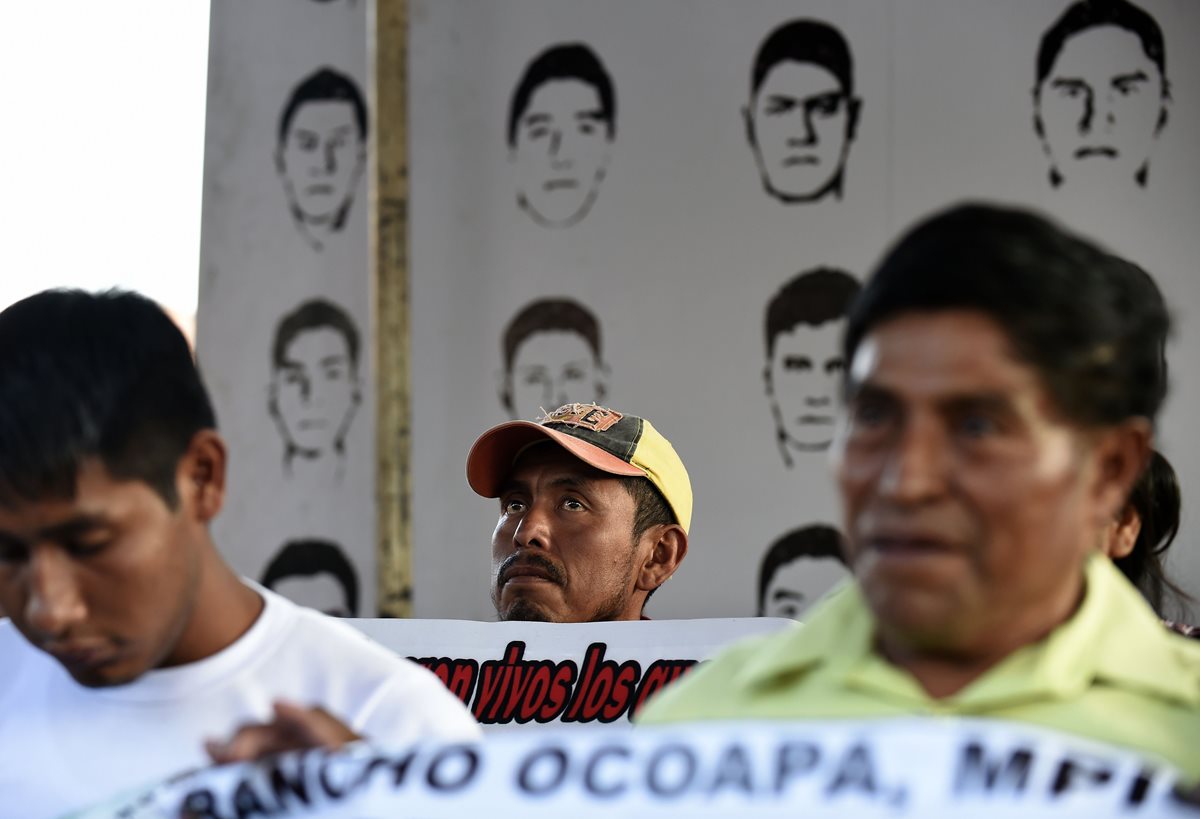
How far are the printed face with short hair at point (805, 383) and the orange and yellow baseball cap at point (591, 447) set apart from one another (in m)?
2.05

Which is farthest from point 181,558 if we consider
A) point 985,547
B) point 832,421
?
point 832,421

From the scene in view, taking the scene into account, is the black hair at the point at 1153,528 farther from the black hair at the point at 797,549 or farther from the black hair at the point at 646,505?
the black hair at the point at 797,549

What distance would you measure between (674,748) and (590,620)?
1796mm

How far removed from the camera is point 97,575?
1.36m

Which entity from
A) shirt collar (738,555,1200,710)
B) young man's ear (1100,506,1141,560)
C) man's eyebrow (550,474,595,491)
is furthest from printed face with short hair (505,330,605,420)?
shirt collar (738,555,1200,710)

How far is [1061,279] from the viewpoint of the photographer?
1163 millimetres

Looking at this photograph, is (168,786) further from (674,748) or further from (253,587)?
(674,748)

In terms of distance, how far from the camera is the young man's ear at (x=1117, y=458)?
47.2 inches

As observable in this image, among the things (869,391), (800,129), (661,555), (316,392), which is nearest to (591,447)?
(661,555)

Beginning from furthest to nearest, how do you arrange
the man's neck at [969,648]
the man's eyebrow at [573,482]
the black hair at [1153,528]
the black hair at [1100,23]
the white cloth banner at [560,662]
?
the black hair at [1100,23] → the man's eyebrow at [573,482] → the white cloth banner at [560,662] → the black hair at [1153,528] → the man's neck at [969,648]

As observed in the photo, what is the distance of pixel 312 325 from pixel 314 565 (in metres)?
1.06

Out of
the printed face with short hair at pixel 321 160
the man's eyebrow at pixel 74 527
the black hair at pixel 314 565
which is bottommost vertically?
the black hair at pixel 314 565

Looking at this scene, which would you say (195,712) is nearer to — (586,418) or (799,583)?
(586,418)

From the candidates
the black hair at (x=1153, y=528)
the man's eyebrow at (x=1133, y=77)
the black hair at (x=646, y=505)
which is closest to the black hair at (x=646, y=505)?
the black hair at (x=646, y=505)
